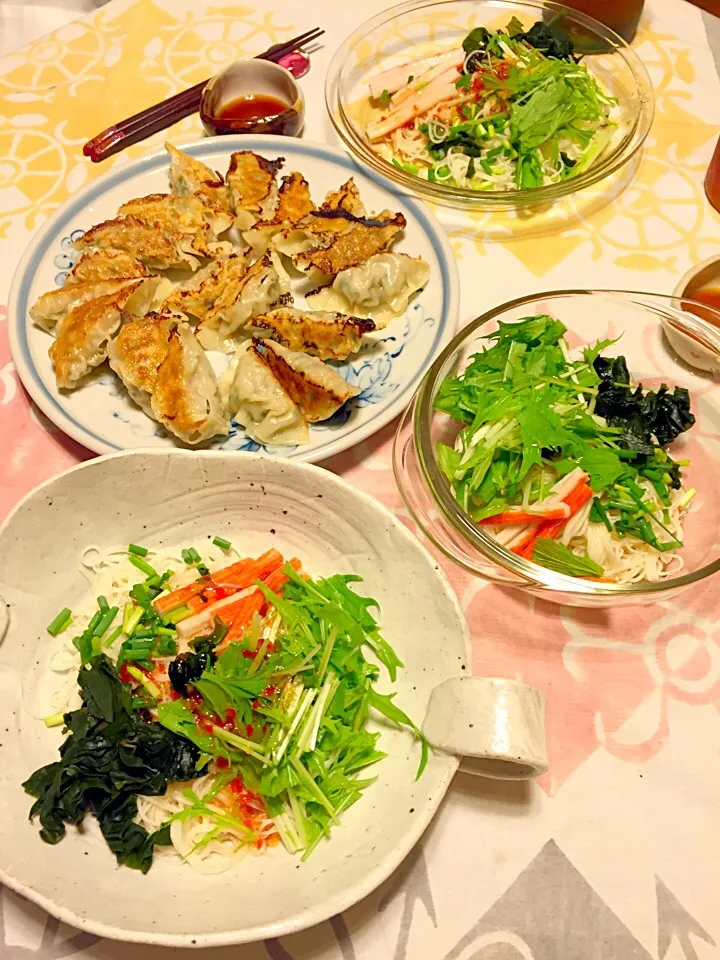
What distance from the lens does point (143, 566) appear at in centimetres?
161

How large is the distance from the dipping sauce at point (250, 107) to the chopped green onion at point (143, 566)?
5.52ft

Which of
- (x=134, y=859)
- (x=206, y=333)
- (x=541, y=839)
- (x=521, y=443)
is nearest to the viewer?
(x=134, y=859)

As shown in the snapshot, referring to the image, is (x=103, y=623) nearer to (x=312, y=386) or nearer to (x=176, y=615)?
(x=176, y=615)

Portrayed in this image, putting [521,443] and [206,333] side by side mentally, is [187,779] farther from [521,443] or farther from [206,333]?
[206,333]

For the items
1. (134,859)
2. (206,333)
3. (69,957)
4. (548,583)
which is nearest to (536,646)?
(548,583)

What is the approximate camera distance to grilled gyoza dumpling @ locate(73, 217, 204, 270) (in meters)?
2.16

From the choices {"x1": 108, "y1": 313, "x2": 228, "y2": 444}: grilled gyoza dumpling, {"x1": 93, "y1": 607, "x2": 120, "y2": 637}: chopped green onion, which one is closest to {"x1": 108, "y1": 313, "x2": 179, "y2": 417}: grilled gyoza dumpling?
{"x1": 108, "y1": 313, "x2": 228, "y2": 444}: grilled gyoza dumpling

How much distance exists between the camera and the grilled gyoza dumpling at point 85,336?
1909mm

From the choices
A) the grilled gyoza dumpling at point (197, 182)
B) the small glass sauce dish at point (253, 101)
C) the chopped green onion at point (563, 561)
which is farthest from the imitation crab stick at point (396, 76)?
the chopped green onion at point (563, 561)

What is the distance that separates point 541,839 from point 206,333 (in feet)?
5.09

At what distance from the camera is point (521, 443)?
168 cm

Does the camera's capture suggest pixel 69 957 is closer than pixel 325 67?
Yes

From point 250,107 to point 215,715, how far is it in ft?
6.86

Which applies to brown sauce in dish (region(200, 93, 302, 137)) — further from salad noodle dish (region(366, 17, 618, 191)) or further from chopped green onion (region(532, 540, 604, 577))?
chopped green onion (region(532, 540, 604, 577))
